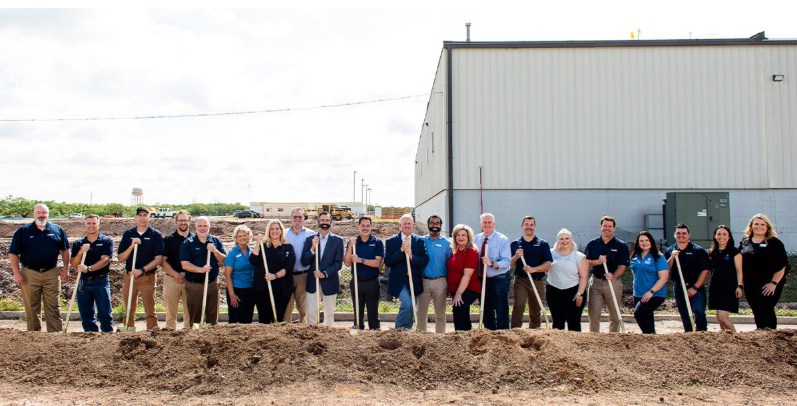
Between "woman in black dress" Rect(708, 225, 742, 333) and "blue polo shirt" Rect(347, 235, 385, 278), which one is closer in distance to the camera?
"woman in black dress" Rect(708, 225, 742, 333)

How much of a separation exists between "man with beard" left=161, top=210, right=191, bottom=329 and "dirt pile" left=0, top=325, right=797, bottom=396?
47.3 inches

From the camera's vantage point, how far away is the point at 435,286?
608 cm

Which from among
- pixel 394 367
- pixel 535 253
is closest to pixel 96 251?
pixel 394 367

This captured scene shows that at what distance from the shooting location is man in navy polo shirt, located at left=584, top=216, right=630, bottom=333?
6047mm

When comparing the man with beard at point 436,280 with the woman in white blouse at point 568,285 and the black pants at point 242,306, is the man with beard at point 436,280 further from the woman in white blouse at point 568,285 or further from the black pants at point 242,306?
the black pants at point 242,306

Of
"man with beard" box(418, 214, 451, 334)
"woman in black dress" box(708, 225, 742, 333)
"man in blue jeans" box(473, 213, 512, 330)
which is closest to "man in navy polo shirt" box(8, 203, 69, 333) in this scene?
"man with beard" box(418, 214, 451, 334)

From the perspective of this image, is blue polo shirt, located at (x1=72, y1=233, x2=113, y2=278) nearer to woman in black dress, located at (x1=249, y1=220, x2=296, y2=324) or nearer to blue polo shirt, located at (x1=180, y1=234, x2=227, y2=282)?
blue polo shirt, located at (x1=180, y1=234, x2=227, y2=282)

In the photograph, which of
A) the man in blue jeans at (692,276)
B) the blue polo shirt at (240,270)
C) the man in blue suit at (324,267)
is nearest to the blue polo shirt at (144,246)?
the blue polo shirt at (240,270)

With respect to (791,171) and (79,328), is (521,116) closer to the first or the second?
(791,171)

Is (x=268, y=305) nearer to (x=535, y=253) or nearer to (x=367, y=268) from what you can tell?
(x=367, y=268)

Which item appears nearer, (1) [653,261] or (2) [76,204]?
(1) [653,261]

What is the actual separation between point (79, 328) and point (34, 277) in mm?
1652

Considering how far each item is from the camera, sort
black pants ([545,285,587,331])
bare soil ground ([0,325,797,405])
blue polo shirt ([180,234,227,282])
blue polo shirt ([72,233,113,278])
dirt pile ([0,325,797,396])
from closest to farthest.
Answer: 1. bare soil ground ([0,325,797,405])
2. dirt pile ([0,325,797,396])
3. black pants ([545,285,587,331])
4. blue polo shirt ([180,234,227,282])
5. blue polo shirt ([72,233,113,278])

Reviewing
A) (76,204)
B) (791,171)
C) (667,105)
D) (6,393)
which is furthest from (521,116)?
(76,204)
